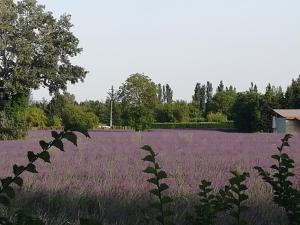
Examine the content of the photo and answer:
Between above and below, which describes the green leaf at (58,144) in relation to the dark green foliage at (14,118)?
below

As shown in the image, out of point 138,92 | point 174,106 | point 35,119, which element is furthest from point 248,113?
point 174,106

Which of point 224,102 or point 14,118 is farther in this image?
point 224,102

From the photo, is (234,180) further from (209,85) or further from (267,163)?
(209,85)

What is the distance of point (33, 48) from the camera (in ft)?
125

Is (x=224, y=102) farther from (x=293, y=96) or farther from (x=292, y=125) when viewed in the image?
(x=292, y=125)

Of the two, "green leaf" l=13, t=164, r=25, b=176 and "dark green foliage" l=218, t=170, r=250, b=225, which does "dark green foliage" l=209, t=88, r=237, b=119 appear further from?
"green leaf" l=13, t=164, r=25, b=176

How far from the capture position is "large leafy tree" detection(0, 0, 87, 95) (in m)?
37.1

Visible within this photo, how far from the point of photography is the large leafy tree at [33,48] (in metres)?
37.1

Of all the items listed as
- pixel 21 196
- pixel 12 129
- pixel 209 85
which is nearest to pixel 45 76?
pixel 12 129

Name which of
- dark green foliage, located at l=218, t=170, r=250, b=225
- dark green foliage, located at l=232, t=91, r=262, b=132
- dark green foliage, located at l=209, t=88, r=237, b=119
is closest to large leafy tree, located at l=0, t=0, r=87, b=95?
dark green foliage, located at l=232, t=91, r=262, b=132

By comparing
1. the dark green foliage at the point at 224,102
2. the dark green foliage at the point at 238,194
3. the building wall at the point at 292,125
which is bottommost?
the dark green foliage at the point at 238,194

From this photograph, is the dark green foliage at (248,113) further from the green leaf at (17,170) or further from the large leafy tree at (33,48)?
the green leaf at (17,170)

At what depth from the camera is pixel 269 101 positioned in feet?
206

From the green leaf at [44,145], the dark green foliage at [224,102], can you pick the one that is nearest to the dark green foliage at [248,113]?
the dark green foliage at [224,102]
